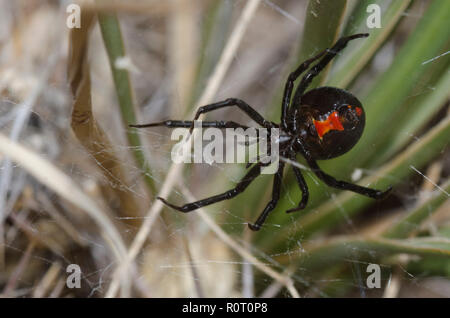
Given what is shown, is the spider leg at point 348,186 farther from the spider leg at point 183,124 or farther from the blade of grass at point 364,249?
the spider leg at point 183,124

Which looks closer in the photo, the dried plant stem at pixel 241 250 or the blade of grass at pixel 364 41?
the blade of grass at pixel 364 41

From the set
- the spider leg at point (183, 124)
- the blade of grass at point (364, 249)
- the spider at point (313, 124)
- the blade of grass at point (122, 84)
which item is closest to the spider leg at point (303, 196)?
the spider at point (313, 124)

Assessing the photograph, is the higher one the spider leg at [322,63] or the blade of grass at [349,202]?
the spider leg at [322,63]

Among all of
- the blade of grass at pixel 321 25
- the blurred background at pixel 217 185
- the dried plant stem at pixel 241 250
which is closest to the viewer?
the blade of grass at pixel 321 25

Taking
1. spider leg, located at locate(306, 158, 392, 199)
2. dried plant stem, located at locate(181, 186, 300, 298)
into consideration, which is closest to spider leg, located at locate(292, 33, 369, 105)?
spider leg, located at locate(306, 158, 392, 199)

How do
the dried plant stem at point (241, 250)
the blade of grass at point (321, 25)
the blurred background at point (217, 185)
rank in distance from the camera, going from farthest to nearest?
the dried plant stem at point (241, 250) < the blurred background at point (217, 185) < the blade of grass at point (321, 25)

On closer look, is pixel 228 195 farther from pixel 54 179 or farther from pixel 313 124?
pixel 54 179

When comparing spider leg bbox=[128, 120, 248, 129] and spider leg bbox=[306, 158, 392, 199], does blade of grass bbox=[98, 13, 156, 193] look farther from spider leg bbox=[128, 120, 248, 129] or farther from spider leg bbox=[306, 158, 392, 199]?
spider leg bbox=[306, 158, 392, 199]
